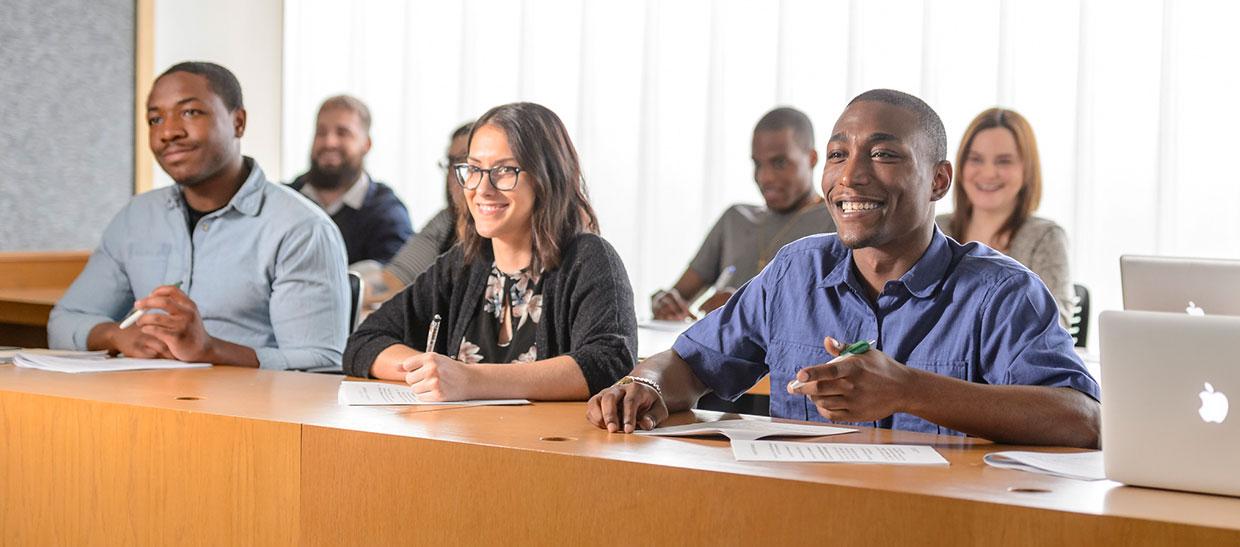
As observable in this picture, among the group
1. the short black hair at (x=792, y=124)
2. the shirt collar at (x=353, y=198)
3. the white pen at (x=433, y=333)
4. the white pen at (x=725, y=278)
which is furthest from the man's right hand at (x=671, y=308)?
the white pen at (x=433, y=333)

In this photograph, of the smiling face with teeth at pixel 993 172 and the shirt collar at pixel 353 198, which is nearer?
the smiling face with teeth at pixel 993 172

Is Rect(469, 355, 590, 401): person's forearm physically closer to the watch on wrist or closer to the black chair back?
the watch on wrist

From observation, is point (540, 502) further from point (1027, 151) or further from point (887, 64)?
point (887, 64)

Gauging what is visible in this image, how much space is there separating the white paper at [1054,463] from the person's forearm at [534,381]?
0.74m

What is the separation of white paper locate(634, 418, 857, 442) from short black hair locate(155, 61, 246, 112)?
158 centimetres

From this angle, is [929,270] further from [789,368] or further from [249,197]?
[249,197]

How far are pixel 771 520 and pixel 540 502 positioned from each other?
11.9 inches

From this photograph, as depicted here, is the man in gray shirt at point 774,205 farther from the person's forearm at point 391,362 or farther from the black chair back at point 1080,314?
the person's forearm at point 391,362

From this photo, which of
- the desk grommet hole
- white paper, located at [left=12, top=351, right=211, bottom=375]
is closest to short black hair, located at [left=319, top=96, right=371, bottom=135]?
white paper, located at [left=12, top=351, right=211, bottom=375]

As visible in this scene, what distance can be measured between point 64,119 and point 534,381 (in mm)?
3111

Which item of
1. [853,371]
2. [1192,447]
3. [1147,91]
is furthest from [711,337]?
[1147,91]

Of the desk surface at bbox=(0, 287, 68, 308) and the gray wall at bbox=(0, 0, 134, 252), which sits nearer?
the desk surface at bbox=(0, 287, 68, 308)

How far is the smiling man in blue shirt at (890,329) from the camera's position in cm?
173

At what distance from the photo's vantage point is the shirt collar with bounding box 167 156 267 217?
2881 mm
